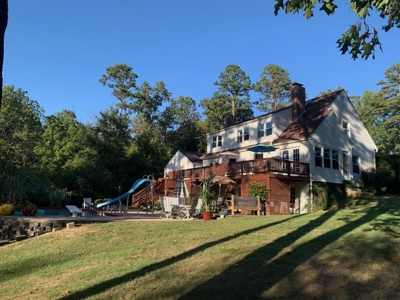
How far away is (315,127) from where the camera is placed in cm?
2298

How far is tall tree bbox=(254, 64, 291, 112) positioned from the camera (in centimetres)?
5375

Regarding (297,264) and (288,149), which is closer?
(297,264)

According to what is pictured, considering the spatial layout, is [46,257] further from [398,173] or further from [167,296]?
[398,173]

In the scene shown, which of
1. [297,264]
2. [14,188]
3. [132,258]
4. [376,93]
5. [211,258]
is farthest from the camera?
[376,93]

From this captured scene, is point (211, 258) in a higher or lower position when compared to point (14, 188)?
lower

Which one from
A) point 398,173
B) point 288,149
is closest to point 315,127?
point 288,149

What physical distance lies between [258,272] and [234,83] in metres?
48.9

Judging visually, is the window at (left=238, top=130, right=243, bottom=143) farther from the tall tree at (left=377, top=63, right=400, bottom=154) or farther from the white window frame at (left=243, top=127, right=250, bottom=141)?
the tall tree at (left=377, top=63, right=400, bottom=154)

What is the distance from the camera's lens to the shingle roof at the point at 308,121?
2332 cm

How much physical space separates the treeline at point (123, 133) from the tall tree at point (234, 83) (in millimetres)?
152

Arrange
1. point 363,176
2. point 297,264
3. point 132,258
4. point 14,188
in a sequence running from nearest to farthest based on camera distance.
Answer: point 297,264
point 132,258
point 14,188
point 363,176

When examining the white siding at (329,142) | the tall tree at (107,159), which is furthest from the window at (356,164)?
the tall tree at (107,159)

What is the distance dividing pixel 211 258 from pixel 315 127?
1812cm

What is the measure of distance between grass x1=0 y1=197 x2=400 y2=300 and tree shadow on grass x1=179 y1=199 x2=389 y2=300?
0.05 feet
